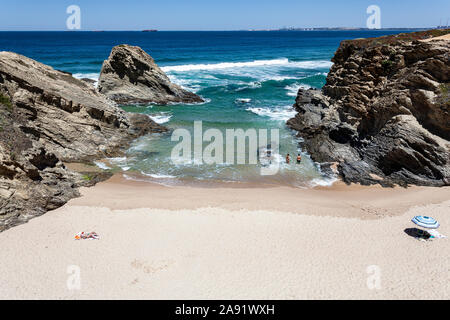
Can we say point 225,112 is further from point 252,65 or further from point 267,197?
point 252,65

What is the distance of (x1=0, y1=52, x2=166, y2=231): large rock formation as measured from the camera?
1393 cm

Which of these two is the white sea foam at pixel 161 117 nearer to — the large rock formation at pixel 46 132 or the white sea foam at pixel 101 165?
the large rock formation at pixel 46 132

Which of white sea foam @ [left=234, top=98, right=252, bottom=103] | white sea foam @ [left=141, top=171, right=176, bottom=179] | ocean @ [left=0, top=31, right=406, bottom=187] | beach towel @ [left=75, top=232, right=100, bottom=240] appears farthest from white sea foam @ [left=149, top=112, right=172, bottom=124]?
beach towel @ [left=75, top=232, right=100, bottom=240]

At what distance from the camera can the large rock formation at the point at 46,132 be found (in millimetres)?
13930

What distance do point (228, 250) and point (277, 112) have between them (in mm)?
24463

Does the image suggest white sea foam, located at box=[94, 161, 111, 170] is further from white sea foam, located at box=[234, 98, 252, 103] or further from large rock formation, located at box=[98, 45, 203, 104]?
white sea foam, located at box=[234, 98, 252, 103]

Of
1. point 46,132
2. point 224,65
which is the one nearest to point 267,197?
point 46,132

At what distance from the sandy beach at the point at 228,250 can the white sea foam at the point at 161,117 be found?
49.5 ft

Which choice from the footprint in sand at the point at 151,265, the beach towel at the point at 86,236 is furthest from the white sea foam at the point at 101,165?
the footprint in sand at the point at 151,265

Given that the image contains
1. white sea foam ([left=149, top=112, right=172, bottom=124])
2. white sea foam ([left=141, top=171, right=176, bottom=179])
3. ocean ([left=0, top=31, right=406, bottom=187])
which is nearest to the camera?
white sea foam ([left=141, top=171, right=176, bottom=179])

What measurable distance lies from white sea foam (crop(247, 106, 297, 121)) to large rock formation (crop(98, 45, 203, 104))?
7994 millimetres

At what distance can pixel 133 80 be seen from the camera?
3778 centimetres

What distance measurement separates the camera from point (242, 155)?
23016 mm

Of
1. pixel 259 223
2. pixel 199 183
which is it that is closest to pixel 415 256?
pixel 259 223
